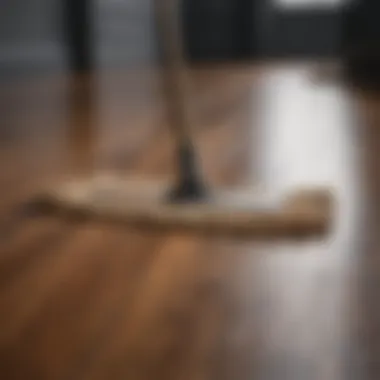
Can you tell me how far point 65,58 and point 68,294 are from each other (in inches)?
116

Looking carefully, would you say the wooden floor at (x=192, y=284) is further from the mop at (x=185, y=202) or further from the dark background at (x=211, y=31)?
the dark background at (x=211, y=31)

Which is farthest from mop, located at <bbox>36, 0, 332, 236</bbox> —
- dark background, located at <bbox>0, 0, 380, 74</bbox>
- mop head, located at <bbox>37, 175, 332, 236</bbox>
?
dark background, located at <bbox>0, 0, 380, 74</bbox>

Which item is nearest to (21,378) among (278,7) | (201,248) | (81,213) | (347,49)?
(201,248)

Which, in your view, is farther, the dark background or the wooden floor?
→ the dark background

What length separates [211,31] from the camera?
423 centimetres

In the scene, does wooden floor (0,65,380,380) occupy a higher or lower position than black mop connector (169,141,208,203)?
lower

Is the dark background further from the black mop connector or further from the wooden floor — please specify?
the black mop connector

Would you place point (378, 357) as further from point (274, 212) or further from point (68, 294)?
point (274, 212)

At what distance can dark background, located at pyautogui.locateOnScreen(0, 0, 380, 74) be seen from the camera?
3594 mm

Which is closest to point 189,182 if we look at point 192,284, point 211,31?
point 192,284

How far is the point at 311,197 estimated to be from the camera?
3.43 feet

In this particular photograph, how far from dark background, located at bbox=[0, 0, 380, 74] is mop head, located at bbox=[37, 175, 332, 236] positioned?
2428 mm

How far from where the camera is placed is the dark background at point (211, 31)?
141 inches

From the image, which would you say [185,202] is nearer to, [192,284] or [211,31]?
[192,284]
